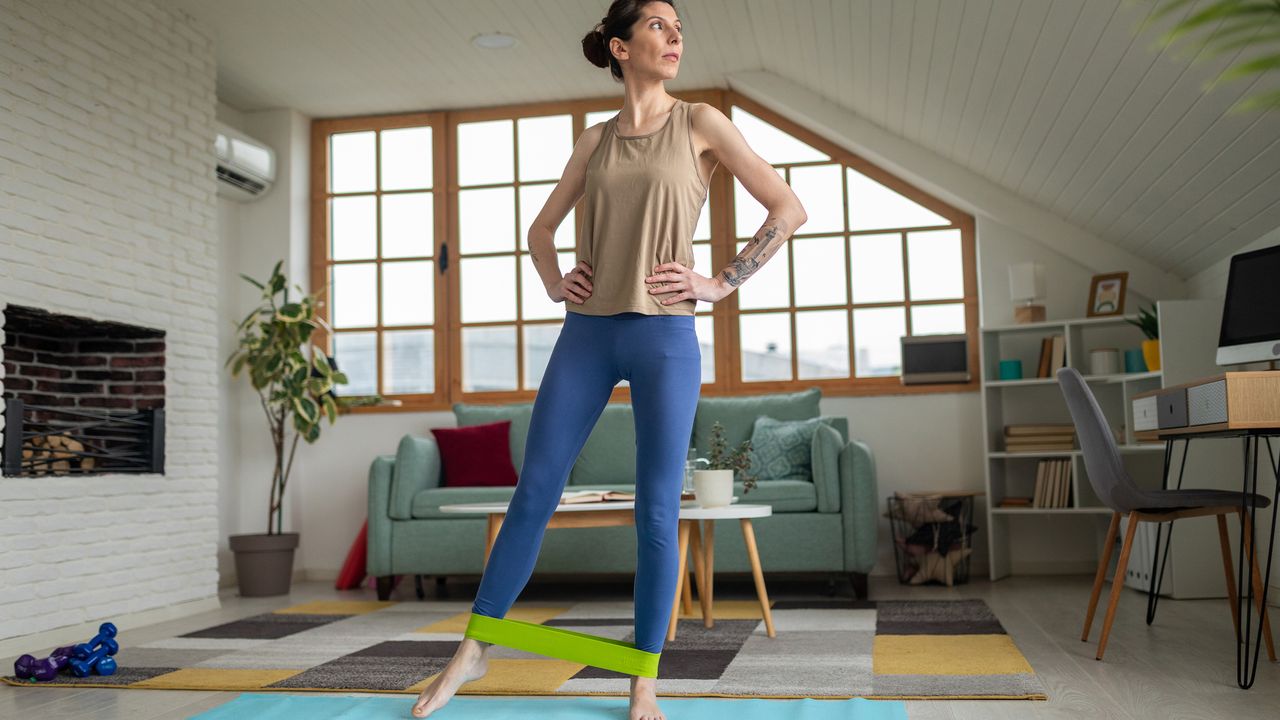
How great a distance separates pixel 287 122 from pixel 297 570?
2.44 meters

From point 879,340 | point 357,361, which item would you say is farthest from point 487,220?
point 879,340

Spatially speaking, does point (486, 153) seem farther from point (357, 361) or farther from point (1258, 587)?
point (1258, 587)

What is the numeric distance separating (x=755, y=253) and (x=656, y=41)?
1.48 ft

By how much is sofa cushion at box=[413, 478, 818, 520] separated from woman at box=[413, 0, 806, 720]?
233 centimetres

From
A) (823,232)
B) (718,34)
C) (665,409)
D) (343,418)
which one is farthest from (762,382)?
(665,409)

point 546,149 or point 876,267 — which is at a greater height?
point 546,149

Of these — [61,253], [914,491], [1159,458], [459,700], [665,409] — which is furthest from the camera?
[914,491]

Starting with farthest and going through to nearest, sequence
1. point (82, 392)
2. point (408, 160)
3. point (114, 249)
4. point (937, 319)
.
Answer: point (408, 160), point (937, 319), point (82, 392), point (114, 249)

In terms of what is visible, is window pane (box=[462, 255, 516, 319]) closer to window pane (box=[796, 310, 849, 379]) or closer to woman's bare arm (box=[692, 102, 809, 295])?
window pane (box=[796, 310, 849, 379])

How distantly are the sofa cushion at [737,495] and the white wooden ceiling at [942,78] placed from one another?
1706mm

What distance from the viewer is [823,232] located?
18.9ft

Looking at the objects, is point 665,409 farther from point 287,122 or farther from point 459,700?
point 287,122

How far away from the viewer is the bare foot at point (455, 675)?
6.79ft

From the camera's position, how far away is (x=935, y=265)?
18.5 ft
